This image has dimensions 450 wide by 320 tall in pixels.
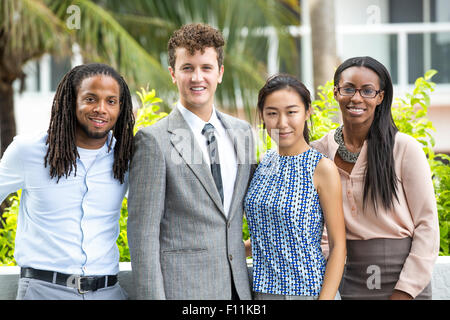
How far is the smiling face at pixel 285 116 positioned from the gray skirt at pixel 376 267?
25.0 inches

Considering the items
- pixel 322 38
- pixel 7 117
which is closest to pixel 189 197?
pixel 322 38

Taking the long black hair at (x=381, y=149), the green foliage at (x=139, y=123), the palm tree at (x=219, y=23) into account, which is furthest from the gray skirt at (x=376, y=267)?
the palm tree at (x=219, y=23)

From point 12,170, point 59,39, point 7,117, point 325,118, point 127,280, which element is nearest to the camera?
point 12,170

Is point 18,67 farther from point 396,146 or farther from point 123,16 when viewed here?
point 396,146

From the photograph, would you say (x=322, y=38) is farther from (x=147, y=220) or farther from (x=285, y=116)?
(x=147, y=220)

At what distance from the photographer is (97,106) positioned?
2.71 metres

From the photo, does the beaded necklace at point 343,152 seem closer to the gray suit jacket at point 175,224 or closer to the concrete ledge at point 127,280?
the gray suit jacket at point 175,224

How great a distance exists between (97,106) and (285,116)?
0.90m

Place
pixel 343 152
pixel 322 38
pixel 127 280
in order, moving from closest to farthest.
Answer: pixel 343 152, pixel 127 280, pixel 322 38

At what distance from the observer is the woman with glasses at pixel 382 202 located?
2742 mm

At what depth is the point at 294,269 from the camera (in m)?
2.68

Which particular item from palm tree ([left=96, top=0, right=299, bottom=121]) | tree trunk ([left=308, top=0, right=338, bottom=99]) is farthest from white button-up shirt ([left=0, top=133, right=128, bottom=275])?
palm tree ([left=96, top=0, right=299, bottom=121])

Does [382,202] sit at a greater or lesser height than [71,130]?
lesser

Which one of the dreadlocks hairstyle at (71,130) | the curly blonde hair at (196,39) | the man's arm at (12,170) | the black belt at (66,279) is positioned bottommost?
the black belt at (66,279)
